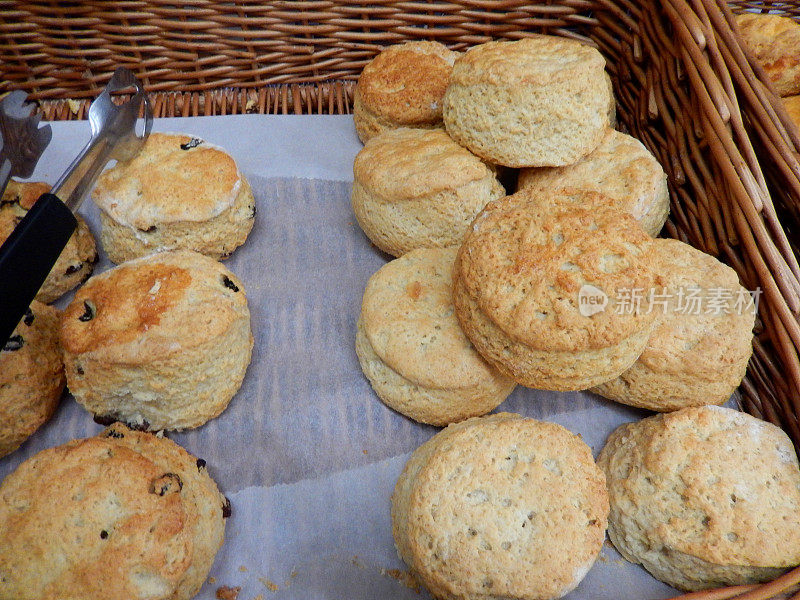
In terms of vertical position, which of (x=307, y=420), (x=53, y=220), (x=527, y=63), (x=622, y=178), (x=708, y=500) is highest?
(x=527, y=63)

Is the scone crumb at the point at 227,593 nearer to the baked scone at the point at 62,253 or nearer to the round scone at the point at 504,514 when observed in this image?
the round scone at the point at 504,514

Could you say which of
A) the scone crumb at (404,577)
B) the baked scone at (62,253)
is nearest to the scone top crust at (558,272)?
the scone crumb at (404,577)

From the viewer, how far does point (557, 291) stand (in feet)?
4.83

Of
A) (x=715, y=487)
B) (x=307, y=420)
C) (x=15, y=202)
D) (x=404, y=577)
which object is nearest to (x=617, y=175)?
(x=715, y=487)

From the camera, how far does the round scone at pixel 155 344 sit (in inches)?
66.1

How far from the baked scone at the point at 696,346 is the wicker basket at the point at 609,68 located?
0.09m

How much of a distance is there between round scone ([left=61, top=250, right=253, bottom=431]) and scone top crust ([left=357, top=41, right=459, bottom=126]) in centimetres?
103

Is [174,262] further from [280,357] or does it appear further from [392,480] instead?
[392,480]

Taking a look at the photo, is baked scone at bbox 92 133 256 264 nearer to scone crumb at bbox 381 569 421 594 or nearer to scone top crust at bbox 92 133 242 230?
scone top crust at bbox 92 133 242 230

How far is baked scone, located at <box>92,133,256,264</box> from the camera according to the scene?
6.55ft

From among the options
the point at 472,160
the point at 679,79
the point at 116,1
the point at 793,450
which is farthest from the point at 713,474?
the point at 116,1

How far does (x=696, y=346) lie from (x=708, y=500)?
0.44 m

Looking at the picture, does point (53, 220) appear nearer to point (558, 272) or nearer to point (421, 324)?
point (421, 324)

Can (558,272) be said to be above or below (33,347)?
above
